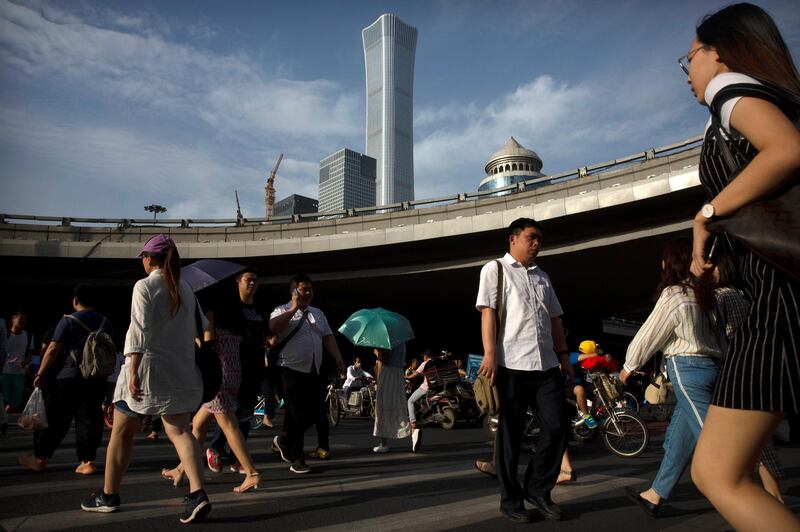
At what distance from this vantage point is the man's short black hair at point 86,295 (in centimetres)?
583

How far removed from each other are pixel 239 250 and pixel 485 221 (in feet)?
38.2

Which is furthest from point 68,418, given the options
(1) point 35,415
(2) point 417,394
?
(2) point 417,394

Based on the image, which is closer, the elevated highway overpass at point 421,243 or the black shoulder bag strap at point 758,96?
the black shoulder bag strap at point 758,96

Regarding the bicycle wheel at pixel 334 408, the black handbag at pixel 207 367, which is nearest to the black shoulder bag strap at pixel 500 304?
the black handbag at pixel 207 367

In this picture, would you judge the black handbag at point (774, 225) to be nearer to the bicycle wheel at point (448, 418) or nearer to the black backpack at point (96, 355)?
the black backpack at point (96, 355)

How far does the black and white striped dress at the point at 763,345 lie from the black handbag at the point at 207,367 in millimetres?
3212

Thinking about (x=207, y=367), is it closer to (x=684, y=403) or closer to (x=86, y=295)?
(x=86, y=295)

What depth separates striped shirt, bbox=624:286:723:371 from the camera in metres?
3.71

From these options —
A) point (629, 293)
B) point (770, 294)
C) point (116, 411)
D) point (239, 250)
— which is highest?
point (239, 250)

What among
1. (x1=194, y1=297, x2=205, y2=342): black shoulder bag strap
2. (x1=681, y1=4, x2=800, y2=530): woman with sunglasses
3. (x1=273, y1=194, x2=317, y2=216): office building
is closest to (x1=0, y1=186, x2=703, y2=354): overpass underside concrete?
(x1=194, y1=297, x2=205, y2=342): black shoulder bag strap

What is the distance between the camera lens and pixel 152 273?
3.88 metres

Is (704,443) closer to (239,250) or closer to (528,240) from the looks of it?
(528,240)

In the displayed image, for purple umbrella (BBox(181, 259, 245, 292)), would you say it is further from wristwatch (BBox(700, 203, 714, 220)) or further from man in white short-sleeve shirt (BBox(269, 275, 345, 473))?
wristwatch (BBox(700, 203, 714, 220))

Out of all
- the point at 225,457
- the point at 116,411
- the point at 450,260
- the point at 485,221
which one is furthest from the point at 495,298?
the point at 450,260
